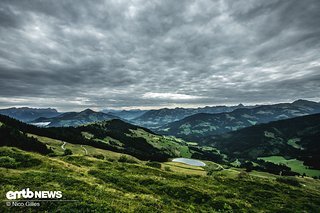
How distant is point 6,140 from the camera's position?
110 metres

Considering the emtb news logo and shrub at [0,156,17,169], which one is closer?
the emtb news logo

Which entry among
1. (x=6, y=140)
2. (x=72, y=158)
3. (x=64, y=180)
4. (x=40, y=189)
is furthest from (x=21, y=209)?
(x=6, y=140)

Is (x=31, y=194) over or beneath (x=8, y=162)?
beneath

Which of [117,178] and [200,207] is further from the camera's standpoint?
[117,178]

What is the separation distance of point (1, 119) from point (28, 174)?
632 ft

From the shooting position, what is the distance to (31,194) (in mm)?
19562

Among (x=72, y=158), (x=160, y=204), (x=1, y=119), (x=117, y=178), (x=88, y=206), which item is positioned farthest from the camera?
(x=1, y=119)

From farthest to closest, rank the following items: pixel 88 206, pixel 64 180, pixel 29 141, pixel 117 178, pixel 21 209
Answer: pixel 29 141 → pixel 117 178 → pixel 64 180 → pixel 88 206 → pixel 21 209

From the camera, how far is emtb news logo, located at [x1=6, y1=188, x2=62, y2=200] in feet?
61.4

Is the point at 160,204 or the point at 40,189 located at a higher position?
the point at 40,189

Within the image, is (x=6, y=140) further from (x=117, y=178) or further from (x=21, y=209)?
(x=21, y=209)

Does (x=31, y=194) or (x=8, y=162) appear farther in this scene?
(x=8, y=162)

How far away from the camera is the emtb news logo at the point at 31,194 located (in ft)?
61.4

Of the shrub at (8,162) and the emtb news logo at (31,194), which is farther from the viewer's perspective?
the shrub at (8,162)
